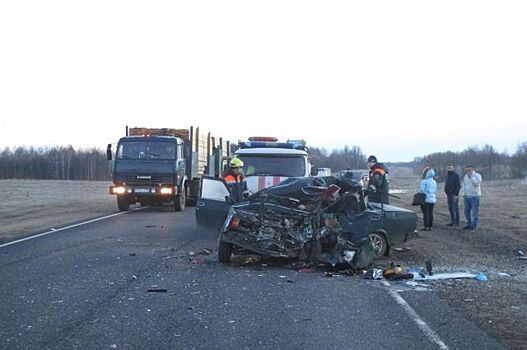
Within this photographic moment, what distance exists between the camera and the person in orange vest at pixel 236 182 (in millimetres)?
10961

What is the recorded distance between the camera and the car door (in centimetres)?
1084

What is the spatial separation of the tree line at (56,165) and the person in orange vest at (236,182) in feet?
339

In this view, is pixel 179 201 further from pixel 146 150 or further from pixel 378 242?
pixel 378 242

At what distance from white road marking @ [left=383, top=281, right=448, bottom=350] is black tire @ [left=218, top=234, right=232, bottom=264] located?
2.92m

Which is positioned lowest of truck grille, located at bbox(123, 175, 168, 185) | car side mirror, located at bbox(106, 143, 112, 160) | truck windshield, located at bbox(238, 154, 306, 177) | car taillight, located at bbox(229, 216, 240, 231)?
car taillight, located at bbox(229, 216, 240, 231)

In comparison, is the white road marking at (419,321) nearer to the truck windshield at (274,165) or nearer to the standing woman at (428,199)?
the truck windshield at (274,165)

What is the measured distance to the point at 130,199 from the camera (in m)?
22.2

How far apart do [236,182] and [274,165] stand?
3400 mm

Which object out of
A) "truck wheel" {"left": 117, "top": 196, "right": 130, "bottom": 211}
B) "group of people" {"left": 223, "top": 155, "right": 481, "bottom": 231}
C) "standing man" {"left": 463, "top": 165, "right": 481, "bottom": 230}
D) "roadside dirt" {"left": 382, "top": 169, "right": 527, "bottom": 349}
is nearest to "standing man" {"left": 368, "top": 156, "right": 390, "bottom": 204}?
"group of people" {"left": 223, "top": 155, "right": 481, "bottom": 231}

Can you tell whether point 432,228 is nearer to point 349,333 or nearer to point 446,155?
point 349,333

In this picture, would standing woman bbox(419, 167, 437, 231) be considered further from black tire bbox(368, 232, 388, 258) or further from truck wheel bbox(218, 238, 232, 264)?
truck wheel bbox(218, 238, 232, 264)

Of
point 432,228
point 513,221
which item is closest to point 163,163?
point 432,228

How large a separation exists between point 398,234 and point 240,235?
3.07 m

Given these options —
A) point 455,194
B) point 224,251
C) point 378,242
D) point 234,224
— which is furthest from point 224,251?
point 455,194
